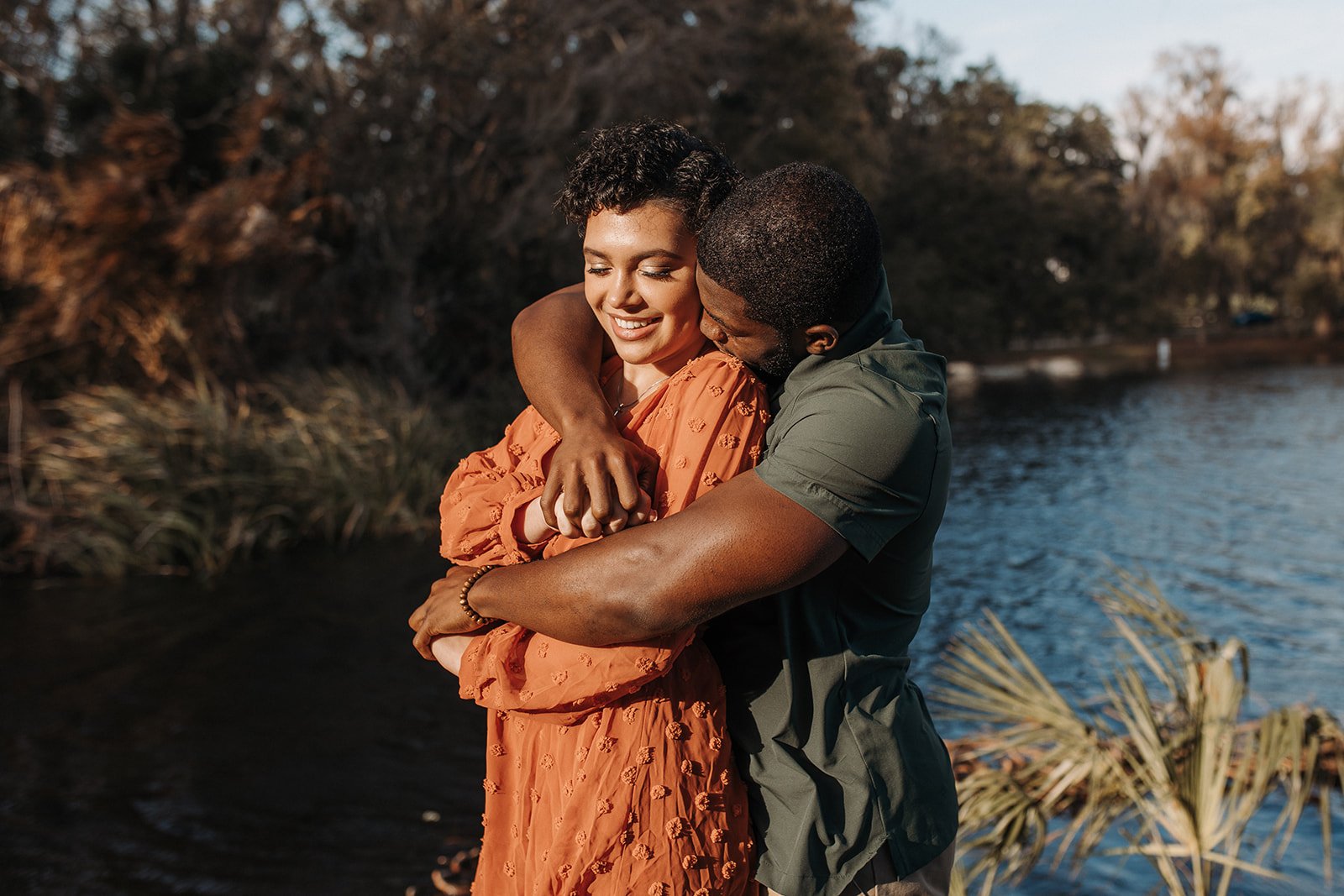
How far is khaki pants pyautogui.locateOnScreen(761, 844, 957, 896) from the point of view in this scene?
63.9 inches

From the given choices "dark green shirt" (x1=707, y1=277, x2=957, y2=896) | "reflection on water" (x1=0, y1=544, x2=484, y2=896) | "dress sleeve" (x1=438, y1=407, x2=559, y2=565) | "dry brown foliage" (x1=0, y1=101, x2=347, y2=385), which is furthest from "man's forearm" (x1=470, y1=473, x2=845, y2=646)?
"dry brown foliage" (x1=0, y1=101, x2=347, y2=385)

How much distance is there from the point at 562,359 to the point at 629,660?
0.58 m

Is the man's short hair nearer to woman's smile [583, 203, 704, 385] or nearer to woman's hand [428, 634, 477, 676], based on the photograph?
woman's smile [583, 203, 704, 385]

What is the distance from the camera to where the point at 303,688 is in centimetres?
727

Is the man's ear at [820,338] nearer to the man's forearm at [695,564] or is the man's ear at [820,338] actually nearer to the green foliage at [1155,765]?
the man's forearm at [695,564]

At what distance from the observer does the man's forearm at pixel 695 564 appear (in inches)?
55.0

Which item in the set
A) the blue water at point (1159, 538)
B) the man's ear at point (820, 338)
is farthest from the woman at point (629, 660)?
the blue water at point (1159, 538)

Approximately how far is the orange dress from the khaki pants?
0.16 m

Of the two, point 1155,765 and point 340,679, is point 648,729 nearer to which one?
point 1155,765

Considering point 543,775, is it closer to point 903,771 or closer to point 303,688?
point 903,771

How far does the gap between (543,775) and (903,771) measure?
533mm

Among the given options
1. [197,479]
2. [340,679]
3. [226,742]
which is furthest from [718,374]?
[197,479]

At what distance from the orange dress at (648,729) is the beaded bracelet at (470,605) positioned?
0.03 metres

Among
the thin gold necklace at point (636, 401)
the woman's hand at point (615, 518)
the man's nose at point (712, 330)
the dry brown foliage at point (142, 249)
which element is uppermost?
the dry brown foliage at point (142, 249)
